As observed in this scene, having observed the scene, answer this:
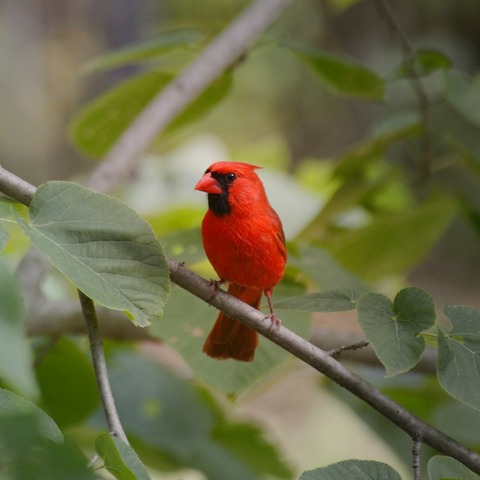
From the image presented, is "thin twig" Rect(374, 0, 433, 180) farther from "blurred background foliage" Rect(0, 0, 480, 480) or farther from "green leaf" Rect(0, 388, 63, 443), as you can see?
"green leaf" Rect(0, 388, 63, 443)

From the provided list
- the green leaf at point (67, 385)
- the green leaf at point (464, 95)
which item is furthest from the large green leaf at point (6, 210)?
the green leaf at point (464, 95)

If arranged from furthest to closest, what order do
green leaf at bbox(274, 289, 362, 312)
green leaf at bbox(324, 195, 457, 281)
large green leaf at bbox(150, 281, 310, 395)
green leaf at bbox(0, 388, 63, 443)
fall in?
green leaf at bbox(324, 195, 457, 281) < large green leaf at bbox(150, 281, 310, 395) < green leaf at bbox(274, 289, 362, 312) < green leaf at bbox(0, 388, 63, 443)

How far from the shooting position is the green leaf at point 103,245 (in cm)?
73

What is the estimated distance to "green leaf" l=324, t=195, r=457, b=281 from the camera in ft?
6.68

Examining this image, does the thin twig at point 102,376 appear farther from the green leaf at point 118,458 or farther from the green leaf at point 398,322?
the green leaf at point 398,322

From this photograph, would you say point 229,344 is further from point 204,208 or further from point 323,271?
point 204,208

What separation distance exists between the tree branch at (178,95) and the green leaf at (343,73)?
253 mm

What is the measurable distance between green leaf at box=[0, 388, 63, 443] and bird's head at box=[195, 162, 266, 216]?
94 centimetres

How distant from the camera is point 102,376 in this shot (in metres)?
0.81

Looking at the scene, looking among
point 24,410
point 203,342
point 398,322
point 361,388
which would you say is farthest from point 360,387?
point 203,342

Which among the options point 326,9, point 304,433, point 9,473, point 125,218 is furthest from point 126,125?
point 326,9

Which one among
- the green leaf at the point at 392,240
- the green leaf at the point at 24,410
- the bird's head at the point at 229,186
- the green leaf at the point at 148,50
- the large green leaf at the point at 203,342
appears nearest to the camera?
the green leaf at the point at 24,410

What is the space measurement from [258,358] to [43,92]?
329cm

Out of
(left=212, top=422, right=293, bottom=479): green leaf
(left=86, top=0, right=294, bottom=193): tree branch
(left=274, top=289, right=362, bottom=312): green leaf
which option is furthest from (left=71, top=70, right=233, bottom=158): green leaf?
(left=274, top=289, right=362, bottom=312): green leaf
